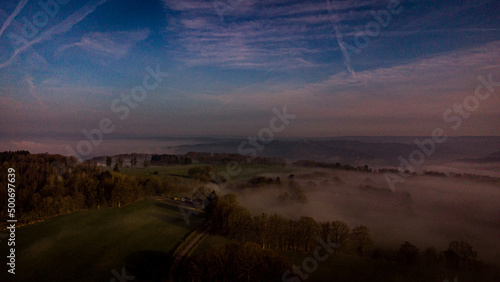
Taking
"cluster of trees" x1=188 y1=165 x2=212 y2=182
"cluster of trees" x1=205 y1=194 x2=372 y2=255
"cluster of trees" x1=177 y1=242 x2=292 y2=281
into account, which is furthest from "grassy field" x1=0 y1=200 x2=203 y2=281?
"cluster of trees" x1=188 y1=165 x2=212 y2=182

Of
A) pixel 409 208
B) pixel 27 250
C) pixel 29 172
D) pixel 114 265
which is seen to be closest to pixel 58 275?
pixel 114 265

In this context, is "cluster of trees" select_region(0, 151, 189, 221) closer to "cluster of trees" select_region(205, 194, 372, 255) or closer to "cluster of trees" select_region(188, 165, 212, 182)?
"cluster of trees" select_region(188, 165, 212, 182)

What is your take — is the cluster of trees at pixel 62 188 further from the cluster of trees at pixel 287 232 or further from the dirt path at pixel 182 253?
the cluster of trees at pixel 287 232

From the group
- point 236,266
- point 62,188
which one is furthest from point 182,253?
point 62,188

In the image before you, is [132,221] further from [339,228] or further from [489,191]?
[489,191]

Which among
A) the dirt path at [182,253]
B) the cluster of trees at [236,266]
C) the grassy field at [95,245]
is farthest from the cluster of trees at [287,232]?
the cluster of trees at [236,266]
